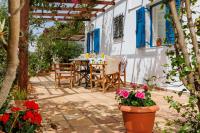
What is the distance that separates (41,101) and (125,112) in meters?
3.40

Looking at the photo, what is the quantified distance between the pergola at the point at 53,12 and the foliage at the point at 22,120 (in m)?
1.47

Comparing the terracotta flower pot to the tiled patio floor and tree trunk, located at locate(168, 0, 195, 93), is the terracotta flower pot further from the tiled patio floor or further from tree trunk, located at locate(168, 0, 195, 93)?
tree trunk, located at locate(168, 0, 195, 93)

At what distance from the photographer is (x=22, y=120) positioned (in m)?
3.05

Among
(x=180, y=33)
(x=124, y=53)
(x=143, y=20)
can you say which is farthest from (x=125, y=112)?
(x=124, y=53)

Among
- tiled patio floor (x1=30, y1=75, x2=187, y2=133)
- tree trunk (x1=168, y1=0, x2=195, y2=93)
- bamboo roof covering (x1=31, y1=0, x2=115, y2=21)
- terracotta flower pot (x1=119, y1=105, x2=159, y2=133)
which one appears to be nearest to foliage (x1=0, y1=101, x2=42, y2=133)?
tiled patio floor (x1=30, y1=75, x2=187, y2=133)

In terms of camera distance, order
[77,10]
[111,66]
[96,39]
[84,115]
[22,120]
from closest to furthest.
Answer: [22,120] → [84,115] → [111,66] → [77,10] → [96,39]

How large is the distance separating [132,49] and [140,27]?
1114mm

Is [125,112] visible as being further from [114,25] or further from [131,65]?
[114,25]

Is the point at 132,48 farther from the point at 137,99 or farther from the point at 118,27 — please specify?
the point at 137,99

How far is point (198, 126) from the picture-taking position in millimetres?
2115

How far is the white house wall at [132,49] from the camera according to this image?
8.76 metres

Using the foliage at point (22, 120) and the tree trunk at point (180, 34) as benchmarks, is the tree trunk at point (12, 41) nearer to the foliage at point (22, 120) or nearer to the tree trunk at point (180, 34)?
the tree trunk at point (180, 34)

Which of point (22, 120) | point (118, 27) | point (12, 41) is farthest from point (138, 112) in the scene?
point (118, 27)

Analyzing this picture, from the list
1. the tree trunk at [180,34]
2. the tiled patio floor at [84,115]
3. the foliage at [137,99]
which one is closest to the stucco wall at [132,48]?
the tiled patio floor at [84,115]
